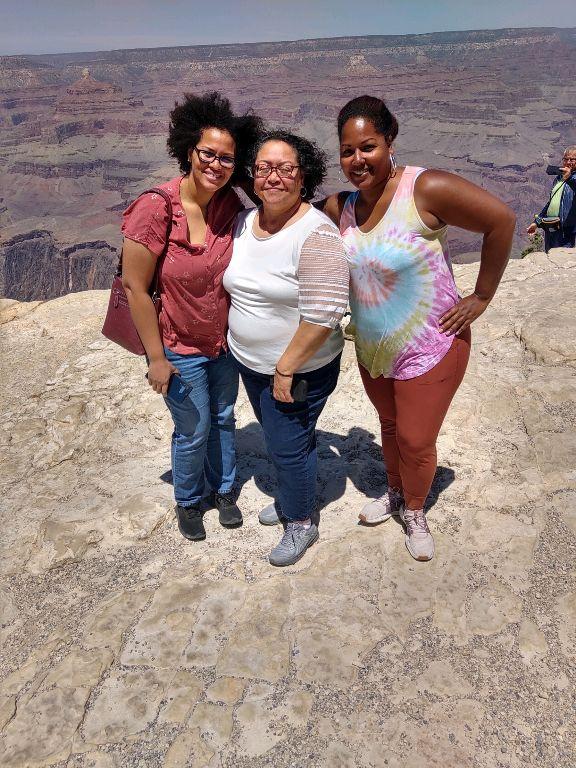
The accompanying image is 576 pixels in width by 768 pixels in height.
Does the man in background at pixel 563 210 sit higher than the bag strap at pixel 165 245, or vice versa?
the bag strap at pixel 165 245

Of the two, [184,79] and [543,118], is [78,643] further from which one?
[184,79]

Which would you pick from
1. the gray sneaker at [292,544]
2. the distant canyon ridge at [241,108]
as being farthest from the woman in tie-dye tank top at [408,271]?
the distant canyon ridge at [241,108]

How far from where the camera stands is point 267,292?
6.05 feet

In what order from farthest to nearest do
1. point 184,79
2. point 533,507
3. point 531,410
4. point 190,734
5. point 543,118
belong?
1. point 184,79
2. point 543,118
3. point 531,410
4. point 533,507
5. point 190,734

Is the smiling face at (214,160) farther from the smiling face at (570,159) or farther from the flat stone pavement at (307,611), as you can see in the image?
the smiling face at (570,159)

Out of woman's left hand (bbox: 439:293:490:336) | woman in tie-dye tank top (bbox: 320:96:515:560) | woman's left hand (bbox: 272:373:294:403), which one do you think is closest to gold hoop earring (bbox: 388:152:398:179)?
woman in tie-dye tank top (bbox: 320:96:515:560)

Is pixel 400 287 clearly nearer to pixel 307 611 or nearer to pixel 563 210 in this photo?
pixel 307 611

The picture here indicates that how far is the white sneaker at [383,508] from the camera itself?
Result: 2562 mm

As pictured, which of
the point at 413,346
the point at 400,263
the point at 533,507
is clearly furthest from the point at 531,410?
the point at 400,263

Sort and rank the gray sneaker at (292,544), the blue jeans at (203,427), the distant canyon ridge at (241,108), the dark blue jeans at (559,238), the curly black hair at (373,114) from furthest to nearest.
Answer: the distant canyon ridge at (241,108)
the dark blue jeans at (559,238)
the gray sneaker at (292,544)
the blue jeans at (203,427)
the curly black hair at (373,114)

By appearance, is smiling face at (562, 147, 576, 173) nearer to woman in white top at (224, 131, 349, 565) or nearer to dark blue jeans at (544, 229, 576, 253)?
dark blue jeans at (544, 229, 576, 253)

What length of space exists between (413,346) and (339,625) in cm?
105

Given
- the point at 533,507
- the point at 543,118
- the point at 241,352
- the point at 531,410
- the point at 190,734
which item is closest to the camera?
the point at 190,734

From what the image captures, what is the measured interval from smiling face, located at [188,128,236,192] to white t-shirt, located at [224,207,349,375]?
16 centimetres
